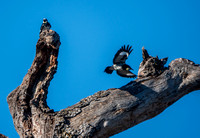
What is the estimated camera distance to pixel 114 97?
5.02 metres

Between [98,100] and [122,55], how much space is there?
1370 mm

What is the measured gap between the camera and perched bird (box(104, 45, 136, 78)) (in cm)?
585

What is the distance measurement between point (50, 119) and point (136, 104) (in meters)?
1.60

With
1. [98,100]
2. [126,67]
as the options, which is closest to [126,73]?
[126,67]

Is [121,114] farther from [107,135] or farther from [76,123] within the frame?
[76,123]

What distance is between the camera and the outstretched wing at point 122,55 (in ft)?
19.2

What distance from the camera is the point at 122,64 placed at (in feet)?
19.3

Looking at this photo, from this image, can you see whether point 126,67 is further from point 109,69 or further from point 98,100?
point 98,100

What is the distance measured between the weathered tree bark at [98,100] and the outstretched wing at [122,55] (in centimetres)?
44

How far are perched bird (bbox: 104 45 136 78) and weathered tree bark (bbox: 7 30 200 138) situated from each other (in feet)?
1.30

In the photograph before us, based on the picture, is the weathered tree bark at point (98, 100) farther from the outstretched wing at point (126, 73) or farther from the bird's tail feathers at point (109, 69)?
the bird's tail feathers at point (109, 69)

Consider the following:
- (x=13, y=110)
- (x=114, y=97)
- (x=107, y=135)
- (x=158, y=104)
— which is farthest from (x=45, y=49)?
(x=158, y=104)

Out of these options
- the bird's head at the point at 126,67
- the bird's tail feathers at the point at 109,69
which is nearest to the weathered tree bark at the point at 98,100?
the bird's head at the point at 126,67

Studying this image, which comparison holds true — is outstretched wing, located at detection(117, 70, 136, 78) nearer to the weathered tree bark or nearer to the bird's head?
the bird's head
